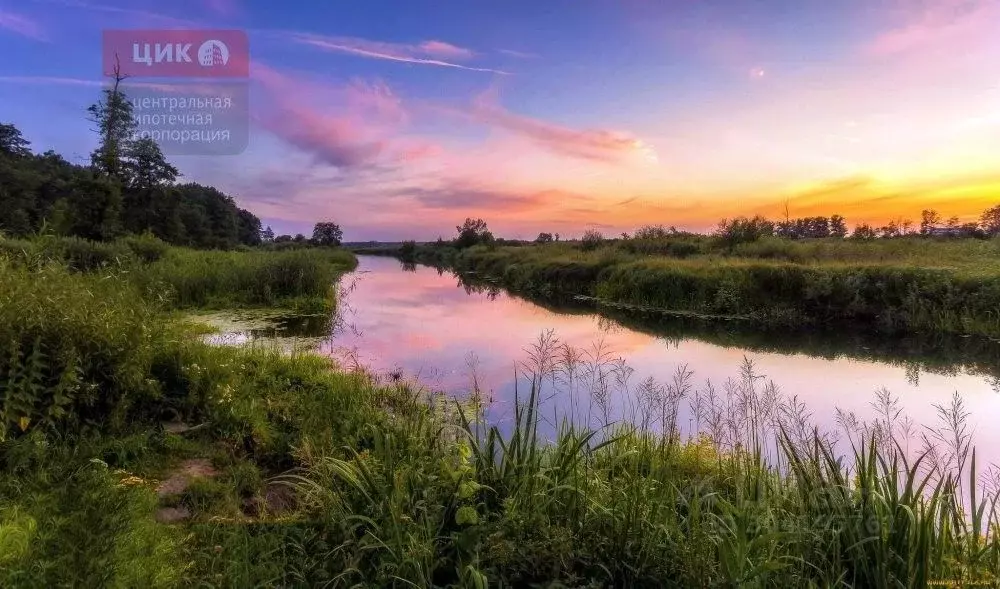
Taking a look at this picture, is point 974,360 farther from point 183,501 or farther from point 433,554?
point 183,501

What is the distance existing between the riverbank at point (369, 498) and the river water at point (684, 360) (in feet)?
3.81

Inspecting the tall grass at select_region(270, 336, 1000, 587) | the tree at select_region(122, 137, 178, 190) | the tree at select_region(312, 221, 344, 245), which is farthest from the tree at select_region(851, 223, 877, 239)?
the tree at select_region(312, 221, 344, 245)

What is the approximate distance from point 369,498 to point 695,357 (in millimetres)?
8364

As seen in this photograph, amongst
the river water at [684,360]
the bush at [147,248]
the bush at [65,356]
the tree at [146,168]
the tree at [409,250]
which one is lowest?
the river water at [684,360]

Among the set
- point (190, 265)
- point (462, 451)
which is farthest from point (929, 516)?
point (190, 265)

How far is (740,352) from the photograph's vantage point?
10.6 meters

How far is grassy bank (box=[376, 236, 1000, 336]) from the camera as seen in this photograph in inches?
477

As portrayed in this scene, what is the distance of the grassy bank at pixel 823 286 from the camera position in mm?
12117

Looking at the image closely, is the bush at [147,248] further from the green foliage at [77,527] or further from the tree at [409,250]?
the tree at [409,250]

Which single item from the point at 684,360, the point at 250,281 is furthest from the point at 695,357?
the point at 250,281

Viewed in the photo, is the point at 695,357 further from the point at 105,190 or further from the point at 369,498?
the point at 105,190

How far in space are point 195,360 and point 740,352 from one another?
389 inches

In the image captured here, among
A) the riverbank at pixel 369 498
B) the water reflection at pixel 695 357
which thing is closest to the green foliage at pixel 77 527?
the riverbank at pixel 369 498

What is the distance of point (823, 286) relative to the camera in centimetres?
1404
